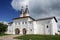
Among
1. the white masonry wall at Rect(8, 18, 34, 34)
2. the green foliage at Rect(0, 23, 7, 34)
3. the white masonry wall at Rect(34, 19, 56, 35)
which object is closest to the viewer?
the white masonry wall at Rect(34, 19, 56, 35)

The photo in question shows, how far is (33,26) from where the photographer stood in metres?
51.8

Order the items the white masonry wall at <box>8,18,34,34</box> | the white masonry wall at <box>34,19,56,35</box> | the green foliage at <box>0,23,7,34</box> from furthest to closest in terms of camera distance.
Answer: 1. the green foliage at <box>0,23,7,34</box>
2. the white masonry wall at <box>8,18,34,34</box>
3. the white masonry wall at <box>34,19,56,35</box>

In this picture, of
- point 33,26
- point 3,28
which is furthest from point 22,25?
point 3,28

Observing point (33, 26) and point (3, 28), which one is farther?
point (3, 28)

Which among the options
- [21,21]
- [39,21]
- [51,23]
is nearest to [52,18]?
[51,23]

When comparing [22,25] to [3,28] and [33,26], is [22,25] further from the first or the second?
[3,28]

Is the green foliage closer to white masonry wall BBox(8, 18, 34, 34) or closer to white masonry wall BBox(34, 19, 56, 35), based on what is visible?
white masonry wall BBox(8, 18, 34, 34)

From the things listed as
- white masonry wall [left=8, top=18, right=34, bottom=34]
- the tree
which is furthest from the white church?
the tree

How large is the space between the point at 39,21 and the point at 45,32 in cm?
510

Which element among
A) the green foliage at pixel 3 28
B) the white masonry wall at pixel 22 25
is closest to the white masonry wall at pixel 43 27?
the white masonry wall at pixel 22 25

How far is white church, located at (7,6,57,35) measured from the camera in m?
49.5

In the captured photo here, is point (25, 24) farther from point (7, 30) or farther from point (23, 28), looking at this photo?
point (7, 30)

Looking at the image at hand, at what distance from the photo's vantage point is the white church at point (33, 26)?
162 ft

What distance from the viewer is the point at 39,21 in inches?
2051
